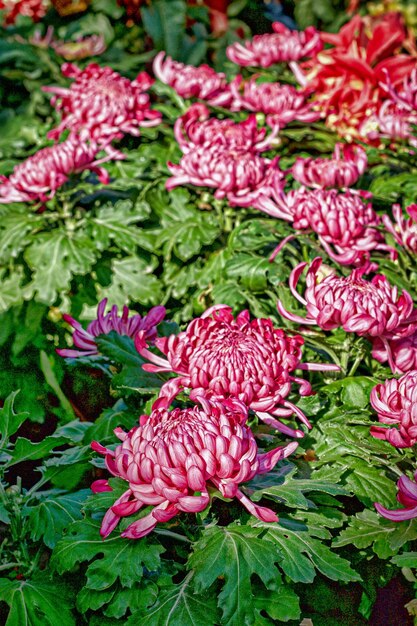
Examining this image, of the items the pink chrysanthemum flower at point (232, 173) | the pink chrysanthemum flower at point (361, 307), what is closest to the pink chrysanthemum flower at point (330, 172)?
Result: the pink chrysanthemum flower at point (232, 173)

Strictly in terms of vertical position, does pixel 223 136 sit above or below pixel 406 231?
above

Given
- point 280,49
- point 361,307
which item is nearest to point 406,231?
point 361,307

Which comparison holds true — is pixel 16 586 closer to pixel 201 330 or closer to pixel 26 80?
pixel 201 330

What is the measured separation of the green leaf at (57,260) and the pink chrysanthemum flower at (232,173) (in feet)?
1.11

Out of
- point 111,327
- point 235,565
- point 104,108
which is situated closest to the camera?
point 235,565

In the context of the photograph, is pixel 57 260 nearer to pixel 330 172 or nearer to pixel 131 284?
pixel 131 284

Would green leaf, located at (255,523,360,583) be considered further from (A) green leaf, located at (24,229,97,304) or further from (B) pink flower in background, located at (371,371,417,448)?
(A) green leaf, located at (24,229,97,304)

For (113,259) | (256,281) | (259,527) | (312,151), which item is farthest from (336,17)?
(259,527)

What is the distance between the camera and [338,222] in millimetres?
1631

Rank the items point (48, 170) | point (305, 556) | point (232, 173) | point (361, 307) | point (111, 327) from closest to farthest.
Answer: point (305, 556) → point (361, 307) → point (111, 327) → point (232, 173) → point (48, 170)

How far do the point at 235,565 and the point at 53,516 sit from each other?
377 mm

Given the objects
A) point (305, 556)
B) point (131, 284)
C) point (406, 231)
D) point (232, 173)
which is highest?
point (232, 173)

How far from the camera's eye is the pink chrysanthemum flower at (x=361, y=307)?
4.36 ft

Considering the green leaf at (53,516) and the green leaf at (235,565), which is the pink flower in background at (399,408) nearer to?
the green leaf at (235,565)
